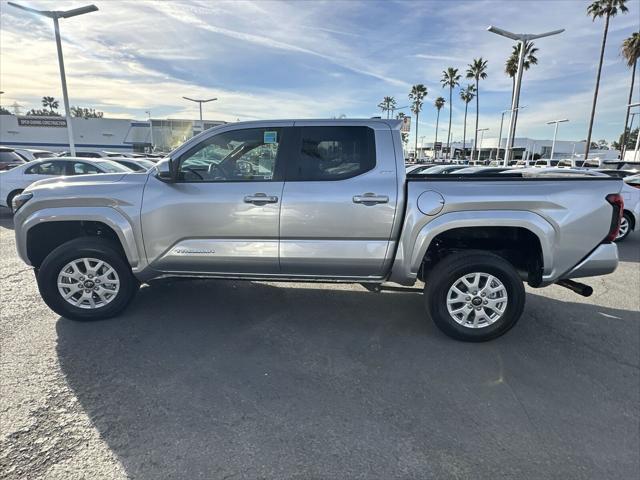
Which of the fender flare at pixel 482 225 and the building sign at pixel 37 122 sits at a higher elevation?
the building sign at pixel 37 122

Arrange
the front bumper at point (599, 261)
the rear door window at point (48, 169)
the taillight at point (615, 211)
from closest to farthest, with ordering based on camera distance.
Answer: the taillight at point (615, 211), the front bumper at point (599, 261), the rear door window at point (48, 169)

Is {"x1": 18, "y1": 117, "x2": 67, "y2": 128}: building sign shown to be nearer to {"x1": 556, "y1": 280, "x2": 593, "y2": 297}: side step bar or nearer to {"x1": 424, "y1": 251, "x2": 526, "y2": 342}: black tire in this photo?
{"x1": 424, "y1": 251, "x2": 526, "y2": 342}: black tire

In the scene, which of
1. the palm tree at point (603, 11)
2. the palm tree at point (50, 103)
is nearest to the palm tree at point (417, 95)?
the palm tree at point (603, 11)

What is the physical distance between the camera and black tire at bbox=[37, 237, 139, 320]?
3.79 m

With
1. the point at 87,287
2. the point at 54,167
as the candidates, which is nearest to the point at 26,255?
the point at 87,287

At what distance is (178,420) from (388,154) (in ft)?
9.06

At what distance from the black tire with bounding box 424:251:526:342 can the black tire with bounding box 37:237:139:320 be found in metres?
3.02

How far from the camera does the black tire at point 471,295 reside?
355cm

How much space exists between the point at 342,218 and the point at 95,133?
197 feet

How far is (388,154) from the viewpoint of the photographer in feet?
11.9

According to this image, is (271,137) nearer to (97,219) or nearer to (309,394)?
(97,219)

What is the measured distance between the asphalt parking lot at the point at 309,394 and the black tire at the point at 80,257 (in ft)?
0.45

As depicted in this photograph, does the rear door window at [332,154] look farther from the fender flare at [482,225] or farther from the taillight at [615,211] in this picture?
the taillight at [615,211]

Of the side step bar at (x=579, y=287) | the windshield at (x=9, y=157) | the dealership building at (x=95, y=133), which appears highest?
the dealership building at (x=95, y=133)
